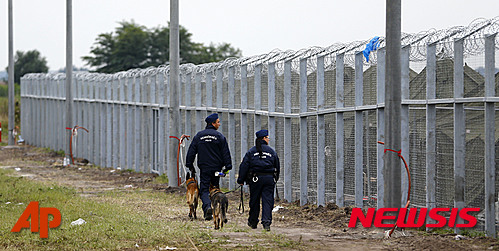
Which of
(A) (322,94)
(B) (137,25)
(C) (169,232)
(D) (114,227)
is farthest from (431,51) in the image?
(B) (137,25)

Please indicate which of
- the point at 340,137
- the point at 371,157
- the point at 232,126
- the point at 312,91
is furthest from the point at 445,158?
the point at 232,126

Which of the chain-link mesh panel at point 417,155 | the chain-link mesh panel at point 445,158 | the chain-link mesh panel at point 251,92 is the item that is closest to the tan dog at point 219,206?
the chain-link mesh panel at point 417,155

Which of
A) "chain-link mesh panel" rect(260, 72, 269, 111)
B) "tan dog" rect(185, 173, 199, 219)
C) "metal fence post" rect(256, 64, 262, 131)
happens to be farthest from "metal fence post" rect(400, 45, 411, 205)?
"metal fence post" rect(256, 64, 262, 131)

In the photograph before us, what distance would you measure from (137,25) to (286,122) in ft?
195

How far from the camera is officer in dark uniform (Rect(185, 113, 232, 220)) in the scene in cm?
1325

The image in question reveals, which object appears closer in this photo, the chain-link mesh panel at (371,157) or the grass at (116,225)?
the grass at (116,225)

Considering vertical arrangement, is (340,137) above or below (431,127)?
below

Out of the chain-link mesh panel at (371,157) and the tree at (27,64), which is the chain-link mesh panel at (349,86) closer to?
the chain-link mesh panel at (371,157)

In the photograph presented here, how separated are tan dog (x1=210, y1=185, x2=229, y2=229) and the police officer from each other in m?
0.45

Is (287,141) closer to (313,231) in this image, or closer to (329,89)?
(329,89)

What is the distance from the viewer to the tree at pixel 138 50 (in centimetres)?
6975

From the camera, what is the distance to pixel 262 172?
40.5ft

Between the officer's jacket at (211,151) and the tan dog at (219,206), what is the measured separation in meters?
0.44

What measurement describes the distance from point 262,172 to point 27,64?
9507 centimetres
